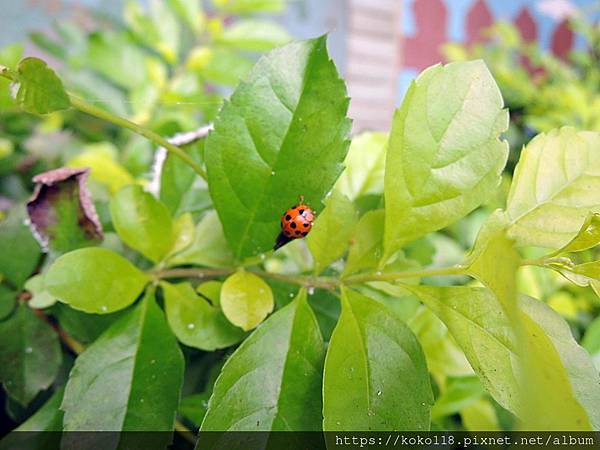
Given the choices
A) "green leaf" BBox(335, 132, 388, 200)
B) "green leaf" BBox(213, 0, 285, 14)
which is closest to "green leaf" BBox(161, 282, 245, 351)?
"green leaf" BBox(335, 132, 388, 200)

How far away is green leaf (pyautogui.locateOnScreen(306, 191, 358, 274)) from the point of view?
25cm

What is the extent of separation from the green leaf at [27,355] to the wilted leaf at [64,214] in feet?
0.15

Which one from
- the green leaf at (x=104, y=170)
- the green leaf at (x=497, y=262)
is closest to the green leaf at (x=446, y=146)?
the green leaf at (x=497, y=262)

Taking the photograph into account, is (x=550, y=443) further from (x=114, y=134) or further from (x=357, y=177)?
(x=114, y=134)

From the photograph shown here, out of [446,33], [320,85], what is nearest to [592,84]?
[446,33]

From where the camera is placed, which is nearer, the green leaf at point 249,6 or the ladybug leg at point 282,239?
the ladybug leg at point 282,239

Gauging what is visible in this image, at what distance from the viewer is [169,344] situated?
26 cm

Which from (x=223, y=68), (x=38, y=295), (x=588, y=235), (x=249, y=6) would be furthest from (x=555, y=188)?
(x=249, y=6)

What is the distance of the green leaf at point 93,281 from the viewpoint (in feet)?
0.82

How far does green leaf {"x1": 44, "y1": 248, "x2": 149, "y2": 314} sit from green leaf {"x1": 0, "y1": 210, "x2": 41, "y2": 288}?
0.27 ft

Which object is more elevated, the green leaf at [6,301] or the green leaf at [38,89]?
the green leaf at [38,89]

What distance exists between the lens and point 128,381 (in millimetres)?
250

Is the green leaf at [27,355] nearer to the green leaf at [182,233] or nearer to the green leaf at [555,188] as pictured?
the green leaf at [182,233]

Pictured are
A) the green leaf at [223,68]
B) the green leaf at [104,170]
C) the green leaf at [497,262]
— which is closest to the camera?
the green leaf at [497,262]
